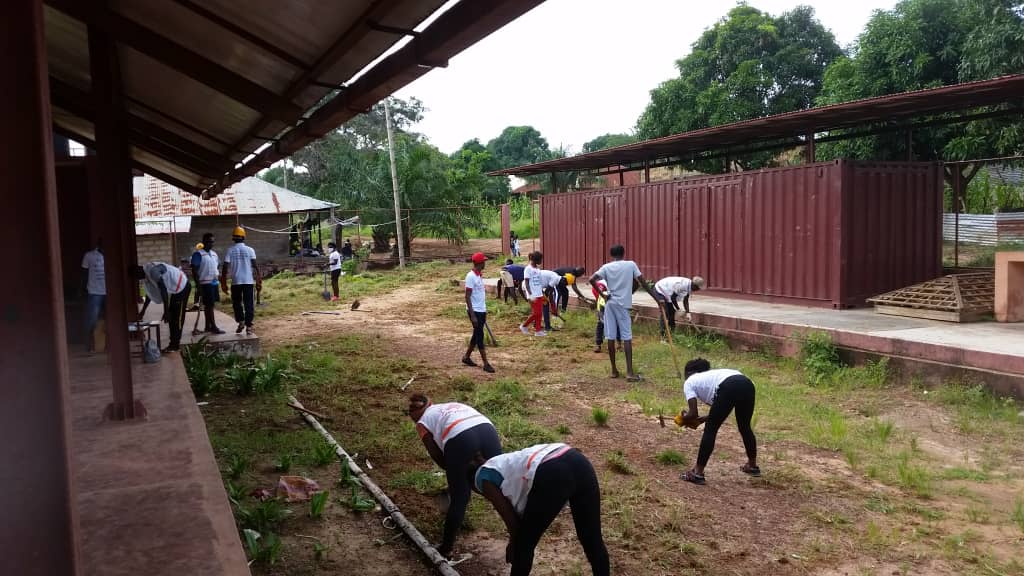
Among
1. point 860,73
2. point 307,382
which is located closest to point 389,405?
point 307,382

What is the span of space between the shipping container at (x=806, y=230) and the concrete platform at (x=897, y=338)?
639mm

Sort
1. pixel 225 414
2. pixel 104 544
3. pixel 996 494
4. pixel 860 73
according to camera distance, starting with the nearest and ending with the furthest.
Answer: pixel 104 544 < pixel 996 494 < pixel 225 414 < pixel 860 73

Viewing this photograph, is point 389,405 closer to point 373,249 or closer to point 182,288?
point 182,288

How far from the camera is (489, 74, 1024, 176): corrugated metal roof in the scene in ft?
31.5

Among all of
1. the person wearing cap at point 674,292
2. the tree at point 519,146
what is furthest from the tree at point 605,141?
the person wearing cap at point 674,292

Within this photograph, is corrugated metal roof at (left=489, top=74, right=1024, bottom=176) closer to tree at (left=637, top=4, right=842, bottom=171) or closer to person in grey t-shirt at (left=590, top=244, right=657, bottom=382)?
person in grey t-shirt at (left=590, top=244, right=657, bottom=382)

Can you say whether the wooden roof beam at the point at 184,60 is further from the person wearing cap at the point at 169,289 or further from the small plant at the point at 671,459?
the small plant at the point at 671,459

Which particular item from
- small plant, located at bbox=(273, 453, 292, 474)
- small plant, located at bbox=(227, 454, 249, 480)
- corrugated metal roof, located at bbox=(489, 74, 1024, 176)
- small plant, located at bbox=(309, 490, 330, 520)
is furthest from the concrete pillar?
corrugated metal roof, located at bbox=(489, 74, 1024, 176)

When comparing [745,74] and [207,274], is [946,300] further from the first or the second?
[745,74]

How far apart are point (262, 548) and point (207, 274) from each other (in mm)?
6938

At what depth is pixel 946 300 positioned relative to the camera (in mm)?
10039

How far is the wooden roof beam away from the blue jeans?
13.3ft

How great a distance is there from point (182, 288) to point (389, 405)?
3204mm

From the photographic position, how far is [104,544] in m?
3.47
